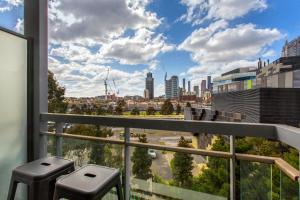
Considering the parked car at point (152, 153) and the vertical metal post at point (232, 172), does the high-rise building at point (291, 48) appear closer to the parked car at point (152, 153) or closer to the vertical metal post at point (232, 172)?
the vertical metal post at point (232, 172)

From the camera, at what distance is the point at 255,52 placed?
2.15 m

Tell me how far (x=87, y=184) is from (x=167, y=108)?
1147 mm

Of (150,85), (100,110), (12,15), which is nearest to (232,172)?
(150,85)

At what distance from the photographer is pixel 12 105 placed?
236 cm

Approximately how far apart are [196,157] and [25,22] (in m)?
2.52

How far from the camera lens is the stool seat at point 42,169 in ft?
5.34

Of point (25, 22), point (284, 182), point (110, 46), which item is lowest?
point (284, 182)

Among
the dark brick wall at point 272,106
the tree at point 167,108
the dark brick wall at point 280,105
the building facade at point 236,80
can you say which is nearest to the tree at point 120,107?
the tree at point 167,108

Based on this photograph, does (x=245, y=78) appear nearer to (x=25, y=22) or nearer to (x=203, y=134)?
(x=203, y=134)

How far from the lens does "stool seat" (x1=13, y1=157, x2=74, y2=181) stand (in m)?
1.63

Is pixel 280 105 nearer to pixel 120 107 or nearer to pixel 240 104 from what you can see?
pixel 240 104

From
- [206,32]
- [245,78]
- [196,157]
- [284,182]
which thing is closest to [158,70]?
[206,32]

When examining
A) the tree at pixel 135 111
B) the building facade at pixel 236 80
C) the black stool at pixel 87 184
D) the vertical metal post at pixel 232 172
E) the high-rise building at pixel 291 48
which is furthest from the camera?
the tree at pixel 135 111

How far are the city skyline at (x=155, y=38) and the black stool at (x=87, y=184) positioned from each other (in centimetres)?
119
